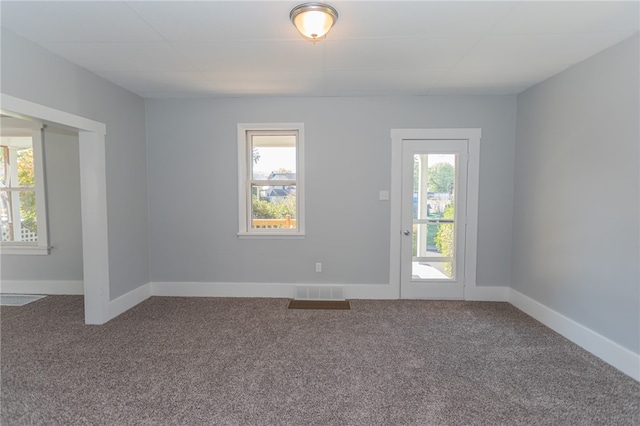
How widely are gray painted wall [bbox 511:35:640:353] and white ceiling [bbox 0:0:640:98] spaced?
0.26m

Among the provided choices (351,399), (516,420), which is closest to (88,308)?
(351,399)

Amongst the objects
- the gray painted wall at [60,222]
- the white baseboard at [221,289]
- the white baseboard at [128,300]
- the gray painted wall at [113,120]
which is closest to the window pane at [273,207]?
the white baseboard at [221,289]

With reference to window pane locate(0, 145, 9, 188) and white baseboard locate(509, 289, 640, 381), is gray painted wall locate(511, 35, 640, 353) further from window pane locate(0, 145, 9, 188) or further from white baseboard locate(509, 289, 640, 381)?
window pane locate(0, 145, 9, 188)

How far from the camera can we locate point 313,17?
1.88m

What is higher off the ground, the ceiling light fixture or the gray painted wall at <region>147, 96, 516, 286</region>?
the ceiling light fixture

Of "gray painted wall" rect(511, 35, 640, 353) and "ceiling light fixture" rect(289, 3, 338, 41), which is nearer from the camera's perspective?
"ceiling light fixture" rect(289, 3, 338, 41)

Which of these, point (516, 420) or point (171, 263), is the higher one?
point (171, 263)

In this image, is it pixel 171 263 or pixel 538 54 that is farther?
pixel 171 263

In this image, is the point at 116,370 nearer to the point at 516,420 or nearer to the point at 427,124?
the point at 516,420

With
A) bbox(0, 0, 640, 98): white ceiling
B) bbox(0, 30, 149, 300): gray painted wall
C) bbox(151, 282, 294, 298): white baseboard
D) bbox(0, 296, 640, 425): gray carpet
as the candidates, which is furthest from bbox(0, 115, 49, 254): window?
bbox(0, 0, 640, 98): white ceiling

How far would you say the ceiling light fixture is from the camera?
6.09 ft

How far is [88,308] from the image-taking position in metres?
3.15

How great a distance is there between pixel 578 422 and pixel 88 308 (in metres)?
4.19

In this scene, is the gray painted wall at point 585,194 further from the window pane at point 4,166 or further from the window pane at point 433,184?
the window pane at point 4,166
